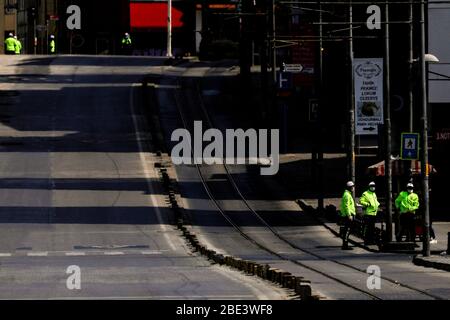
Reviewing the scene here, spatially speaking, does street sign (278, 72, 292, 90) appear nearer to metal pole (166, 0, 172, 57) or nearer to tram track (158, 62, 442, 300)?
tram track (158, 62, 442, 300)

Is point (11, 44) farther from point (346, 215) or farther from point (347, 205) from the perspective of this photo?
point (346, 215)

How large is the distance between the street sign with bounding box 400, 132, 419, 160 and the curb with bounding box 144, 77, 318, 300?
6.27m

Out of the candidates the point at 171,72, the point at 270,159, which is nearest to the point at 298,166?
the point at 270,159

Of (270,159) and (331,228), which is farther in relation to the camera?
(270,159)

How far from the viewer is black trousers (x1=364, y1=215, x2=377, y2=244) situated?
4709 cm

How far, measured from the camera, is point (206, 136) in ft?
238

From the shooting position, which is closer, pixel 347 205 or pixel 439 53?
pixel 347 205

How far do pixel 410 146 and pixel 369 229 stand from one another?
3.08m

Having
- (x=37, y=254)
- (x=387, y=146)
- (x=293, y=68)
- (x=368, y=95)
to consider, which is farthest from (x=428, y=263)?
(x=293, y=68)

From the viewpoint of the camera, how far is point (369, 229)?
4725 centimetres

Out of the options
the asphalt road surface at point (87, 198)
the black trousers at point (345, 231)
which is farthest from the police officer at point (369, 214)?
the asphalt road surface at point (87, 198)

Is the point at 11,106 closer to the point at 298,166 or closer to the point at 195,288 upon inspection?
the point at 298,166

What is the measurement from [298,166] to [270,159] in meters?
1.44

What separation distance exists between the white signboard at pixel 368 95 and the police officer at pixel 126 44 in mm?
67111
